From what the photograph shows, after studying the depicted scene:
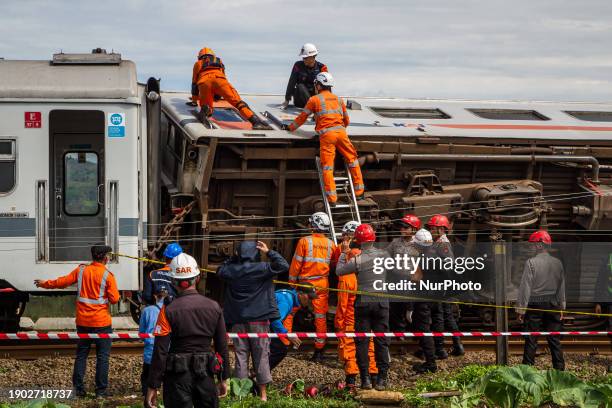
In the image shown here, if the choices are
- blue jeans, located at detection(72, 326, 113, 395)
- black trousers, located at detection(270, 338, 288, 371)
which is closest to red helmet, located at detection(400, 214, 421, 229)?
black trousers, located at detection(270, 338, 288, 371)

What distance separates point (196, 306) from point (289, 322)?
3784 millimetres

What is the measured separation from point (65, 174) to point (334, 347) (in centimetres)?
400

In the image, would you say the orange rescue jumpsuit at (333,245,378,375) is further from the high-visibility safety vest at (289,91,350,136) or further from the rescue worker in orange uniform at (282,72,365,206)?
the high-visibility safety vest at (289,91,350,136)

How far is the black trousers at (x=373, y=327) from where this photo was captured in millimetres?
10625

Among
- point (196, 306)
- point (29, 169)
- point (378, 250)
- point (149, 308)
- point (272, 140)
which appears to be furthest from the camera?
point (272, 140)

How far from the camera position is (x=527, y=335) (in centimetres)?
1127

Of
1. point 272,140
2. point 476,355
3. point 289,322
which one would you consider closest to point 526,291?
point 476,355

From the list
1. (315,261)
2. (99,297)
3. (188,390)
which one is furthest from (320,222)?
(188,390)

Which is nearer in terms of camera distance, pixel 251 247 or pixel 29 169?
pixel 251 247

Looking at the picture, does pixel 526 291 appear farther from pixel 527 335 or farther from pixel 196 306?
Result: pixel 196 306

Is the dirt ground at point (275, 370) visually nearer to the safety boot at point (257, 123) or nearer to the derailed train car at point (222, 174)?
the derailed train car at point (222, 174)

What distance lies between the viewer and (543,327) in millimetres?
11391

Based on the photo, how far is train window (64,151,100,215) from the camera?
484 inches

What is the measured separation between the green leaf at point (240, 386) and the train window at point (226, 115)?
4.78 metres
